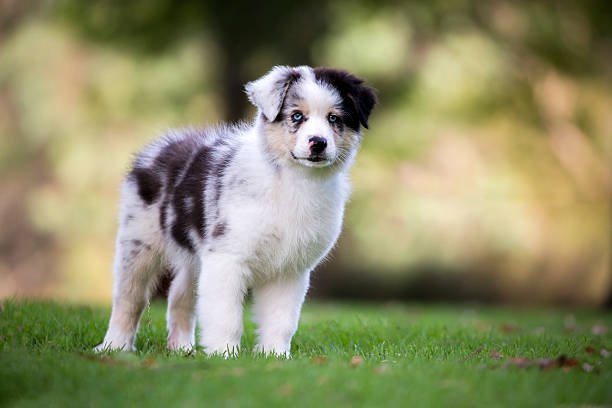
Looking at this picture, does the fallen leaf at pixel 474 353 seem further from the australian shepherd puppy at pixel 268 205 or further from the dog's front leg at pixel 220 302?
the dog's front leg at pixel 220 302

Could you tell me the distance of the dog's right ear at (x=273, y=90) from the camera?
5531 millimetres

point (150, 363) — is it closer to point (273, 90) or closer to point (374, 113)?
point (273, 90)

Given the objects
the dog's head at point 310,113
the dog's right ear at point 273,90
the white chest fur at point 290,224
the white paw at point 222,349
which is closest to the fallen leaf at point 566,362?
the white chest fur at point 290,224

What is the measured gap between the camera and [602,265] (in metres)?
16.3

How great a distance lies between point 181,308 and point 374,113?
8182 mm

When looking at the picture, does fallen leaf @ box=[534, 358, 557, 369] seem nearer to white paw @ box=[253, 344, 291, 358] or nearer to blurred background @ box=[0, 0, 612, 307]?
white paw @ box=[253, 344, 291, 358]

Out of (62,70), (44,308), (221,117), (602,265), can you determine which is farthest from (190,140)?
(602,265)

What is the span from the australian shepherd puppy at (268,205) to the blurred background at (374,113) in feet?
25.3

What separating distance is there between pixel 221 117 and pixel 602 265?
8.84 meters

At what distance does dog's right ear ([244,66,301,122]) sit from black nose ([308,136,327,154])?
43 centimetres

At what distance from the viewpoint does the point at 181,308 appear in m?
6.55

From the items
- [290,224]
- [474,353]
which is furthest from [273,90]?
[474,353]

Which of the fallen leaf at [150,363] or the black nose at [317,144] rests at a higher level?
the black nose at [317,144]

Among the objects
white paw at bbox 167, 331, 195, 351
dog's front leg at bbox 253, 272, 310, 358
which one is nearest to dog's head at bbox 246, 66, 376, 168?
dog's front leg at bbox 253, 272, 310, 358
